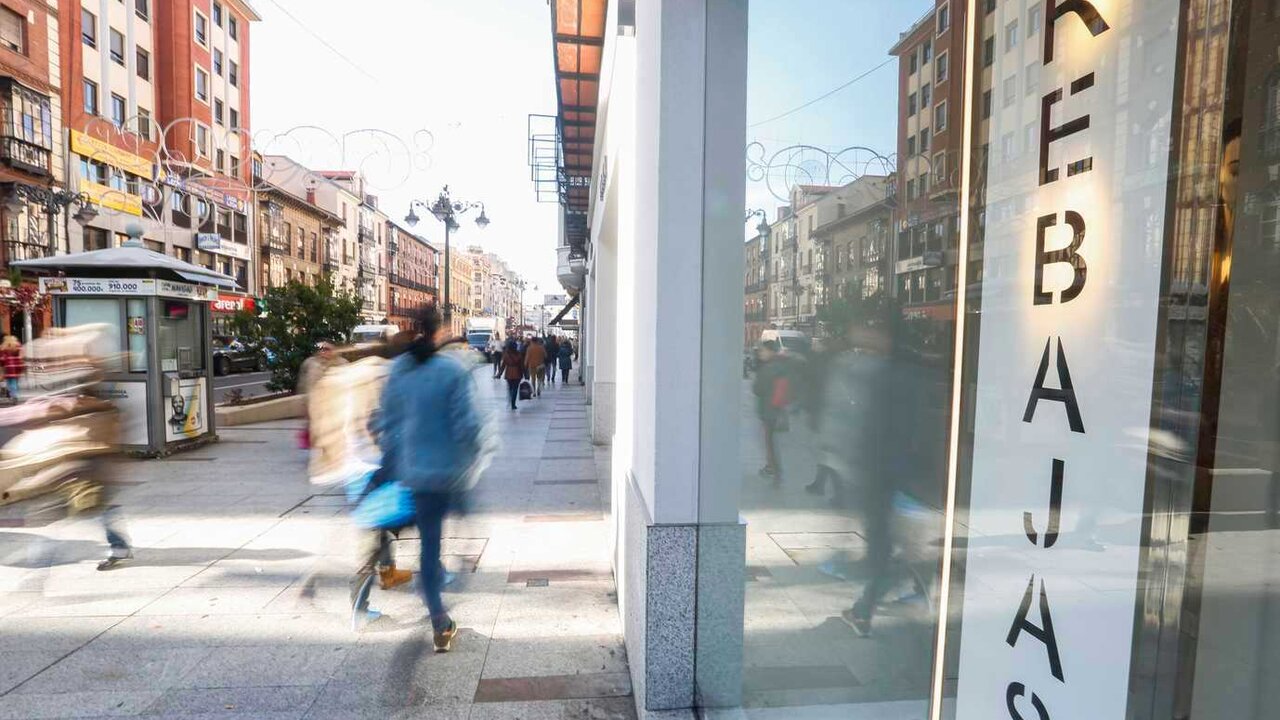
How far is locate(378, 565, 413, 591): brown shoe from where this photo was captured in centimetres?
498

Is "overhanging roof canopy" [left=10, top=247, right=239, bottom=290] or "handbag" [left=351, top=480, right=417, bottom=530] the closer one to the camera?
"handbag" [left=351, top=480, right=417, bottom=530]

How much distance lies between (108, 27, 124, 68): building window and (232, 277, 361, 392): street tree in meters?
24.9

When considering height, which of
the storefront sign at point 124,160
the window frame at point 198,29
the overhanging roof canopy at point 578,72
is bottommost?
the storefront sign at point 124,160

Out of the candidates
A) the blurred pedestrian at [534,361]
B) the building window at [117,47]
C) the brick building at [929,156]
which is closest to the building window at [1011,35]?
the brick building at [929,156]

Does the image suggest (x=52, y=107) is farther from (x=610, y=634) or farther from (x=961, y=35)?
(x=961, y=35)

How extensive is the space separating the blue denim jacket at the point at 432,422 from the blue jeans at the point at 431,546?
0.24 feet

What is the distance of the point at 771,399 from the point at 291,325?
51.2 ft

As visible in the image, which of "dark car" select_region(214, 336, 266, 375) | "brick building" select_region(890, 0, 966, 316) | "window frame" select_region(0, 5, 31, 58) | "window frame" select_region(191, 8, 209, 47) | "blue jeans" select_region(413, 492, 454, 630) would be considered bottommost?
"dark car" select_region(214, 336, 266, 375)

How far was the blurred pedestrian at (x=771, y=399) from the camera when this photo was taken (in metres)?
2.33

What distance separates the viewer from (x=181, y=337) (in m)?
10.9

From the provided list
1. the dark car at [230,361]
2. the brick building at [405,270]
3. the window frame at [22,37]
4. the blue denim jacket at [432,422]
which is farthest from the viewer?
the brick building at [405,270]

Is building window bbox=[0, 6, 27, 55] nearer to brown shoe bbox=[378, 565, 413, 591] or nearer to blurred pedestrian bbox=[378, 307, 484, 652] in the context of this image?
brown shoe bbox=[378, 565, 413, 591]

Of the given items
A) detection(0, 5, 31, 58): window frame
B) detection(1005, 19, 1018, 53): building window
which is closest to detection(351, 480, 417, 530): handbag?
detection(1005, 19, 1018, 53): building window

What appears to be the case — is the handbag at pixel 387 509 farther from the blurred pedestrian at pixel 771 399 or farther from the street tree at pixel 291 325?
the street tree at pixel 291 325
